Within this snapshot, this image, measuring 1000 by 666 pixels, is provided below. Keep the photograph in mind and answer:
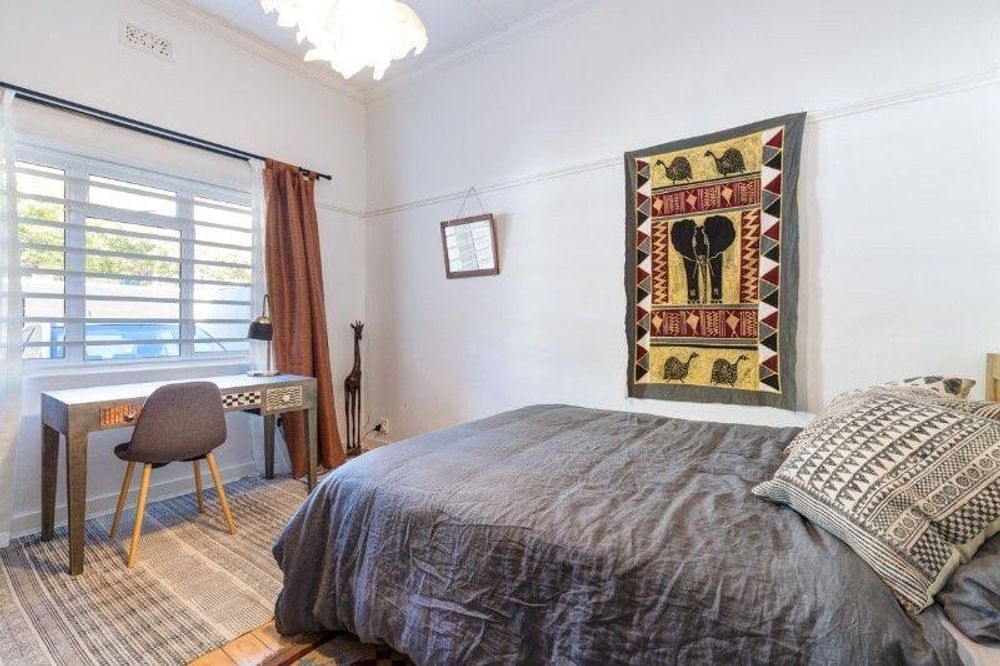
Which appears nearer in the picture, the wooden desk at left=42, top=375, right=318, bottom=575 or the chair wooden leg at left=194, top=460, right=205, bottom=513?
the wooden desk at left=42, top=375, right=318, bottom=575

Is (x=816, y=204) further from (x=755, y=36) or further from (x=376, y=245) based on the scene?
(x=376, y=245)

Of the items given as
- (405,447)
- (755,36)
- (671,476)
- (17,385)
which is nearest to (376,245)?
(17,385)

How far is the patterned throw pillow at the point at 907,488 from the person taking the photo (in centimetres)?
86

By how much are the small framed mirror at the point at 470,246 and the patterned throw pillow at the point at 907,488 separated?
88.3 inches

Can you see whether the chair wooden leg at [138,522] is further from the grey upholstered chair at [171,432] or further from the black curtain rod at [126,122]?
the black curtain rod at [126,122]

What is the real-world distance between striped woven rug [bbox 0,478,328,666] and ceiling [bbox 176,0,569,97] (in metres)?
2.96

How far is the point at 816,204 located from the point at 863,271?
1.15 ft

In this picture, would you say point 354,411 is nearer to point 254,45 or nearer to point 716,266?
point 254,45

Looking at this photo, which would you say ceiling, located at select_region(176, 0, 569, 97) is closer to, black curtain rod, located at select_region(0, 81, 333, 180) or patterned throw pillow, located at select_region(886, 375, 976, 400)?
black curtain rod, located at select_region(0, 81, 333, 180)

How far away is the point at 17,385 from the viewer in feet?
7.13

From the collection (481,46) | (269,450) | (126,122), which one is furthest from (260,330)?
(481,46)

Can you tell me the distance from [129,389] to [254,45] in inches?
92.4

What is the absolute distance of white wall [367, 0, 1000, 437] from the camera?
1.80m

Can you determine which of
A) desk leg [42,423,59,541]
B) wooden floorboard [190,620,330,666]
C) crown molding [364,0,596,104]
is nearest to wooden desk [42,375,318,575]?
desk leg [42,423,59,541]
